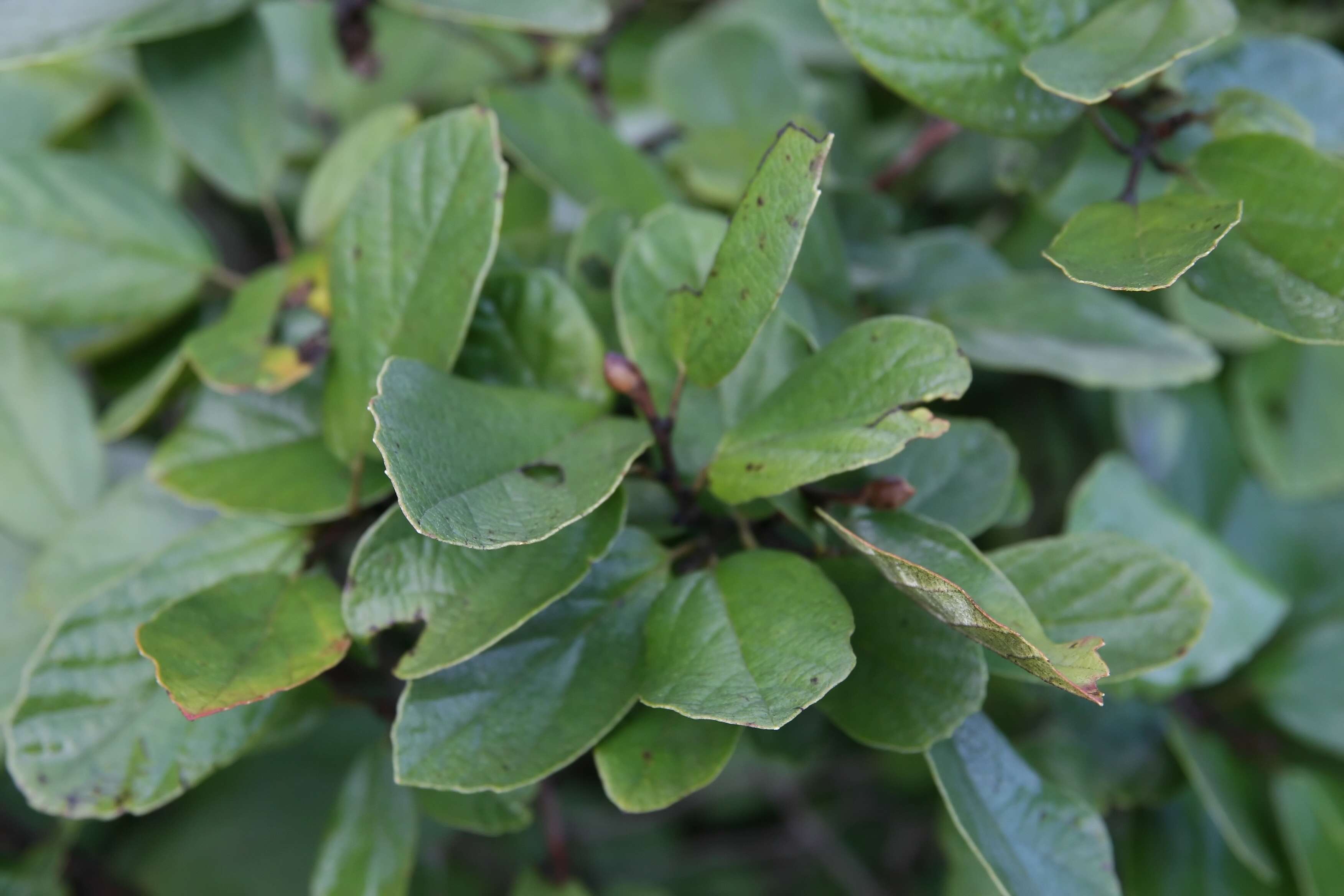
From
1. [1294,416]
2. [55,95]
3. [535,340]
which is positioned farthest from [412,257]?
[1294,416]

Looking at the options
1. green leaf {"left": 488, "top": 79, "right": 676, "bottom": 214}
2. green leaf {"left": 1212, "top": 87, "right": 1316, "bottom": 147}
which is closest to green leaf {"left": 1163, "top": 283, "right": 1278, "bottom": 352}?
green leaf {"left": 1212, "top": 87, "right": 1316, "bottom": 147}

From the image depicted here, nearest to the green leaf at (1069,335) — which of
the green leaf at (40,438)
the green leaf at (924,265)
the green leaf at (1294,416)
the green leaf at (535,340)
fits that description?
the green leaf at (924,265)

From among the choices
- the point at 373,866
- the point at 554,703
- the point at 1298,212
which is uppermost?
the point at 1298,212

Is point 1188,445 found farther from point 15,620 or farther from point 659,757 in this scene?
point 15,620

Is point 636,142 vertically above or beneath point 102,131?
beneath

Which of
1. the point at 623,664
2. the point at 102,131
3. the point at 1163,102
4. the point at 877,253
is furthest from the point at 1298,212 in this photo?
the point at 102,131

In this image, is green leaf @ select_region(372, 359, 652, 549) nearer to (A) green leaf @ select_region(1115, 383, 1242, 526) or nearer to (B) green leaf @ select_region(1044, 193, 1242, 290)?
(B) green leaf @ select_region(1044, 193, 1242, 290)

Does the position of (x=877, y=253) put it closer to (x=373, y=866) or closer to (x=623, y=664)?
(x=623, y=664)
